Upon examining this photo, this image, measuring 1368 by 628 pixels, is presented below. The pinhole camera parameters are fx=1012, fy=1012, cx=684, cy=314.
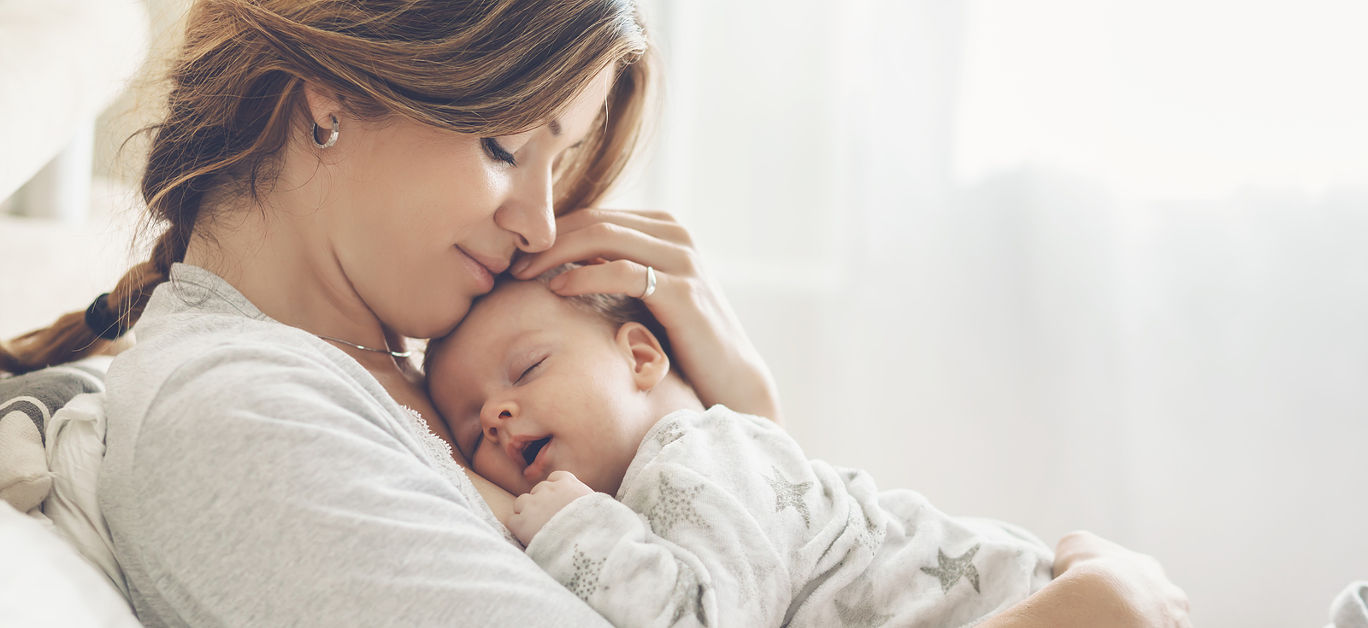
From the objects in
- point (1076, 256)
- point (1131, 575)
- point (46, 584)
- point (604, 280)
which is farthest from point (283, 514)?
point (1076, 256)

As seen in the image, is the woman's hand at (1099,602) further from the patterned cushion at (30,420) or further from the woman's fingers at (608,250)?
the patterned cushion at (30,420)

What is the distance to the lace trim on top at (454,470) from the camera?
2.93ft

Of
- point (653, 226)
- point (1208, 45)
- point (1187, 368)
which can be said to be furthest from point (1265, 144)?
point (653, 226)

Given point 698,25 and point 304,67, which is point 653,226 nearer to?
point 304,67

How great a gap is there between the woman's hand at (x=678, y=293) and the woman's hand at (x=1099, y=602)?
0.44 meters

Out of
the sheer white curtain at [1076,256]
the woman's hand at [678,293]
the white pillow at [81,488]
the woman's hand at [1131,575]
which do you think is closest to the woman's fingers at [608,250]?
the woman's hand at [678,293]

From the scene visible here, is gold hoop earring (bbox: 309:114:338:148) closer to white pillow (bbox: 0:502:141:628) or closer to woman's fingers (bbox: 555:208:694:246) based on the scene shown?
woman's fingers (bbox: 555:208:694:246)

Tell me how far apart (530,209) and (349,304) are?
218 millimetres

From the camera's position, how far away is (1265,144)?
1.78 m

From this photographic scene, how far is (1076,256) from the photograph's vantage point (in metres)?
2.04

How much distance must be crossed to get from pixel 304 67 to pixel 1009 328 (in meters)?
1.60

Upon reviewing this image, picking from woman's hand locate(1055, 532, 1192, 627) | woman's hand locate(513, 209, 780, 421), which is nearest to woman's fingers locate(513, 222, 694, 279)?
woman's hand locate(513, 209, 780, 421)

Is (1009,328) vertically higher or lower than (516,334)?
lower

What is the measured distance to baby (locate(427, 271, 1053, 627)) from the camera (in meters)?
0.86
